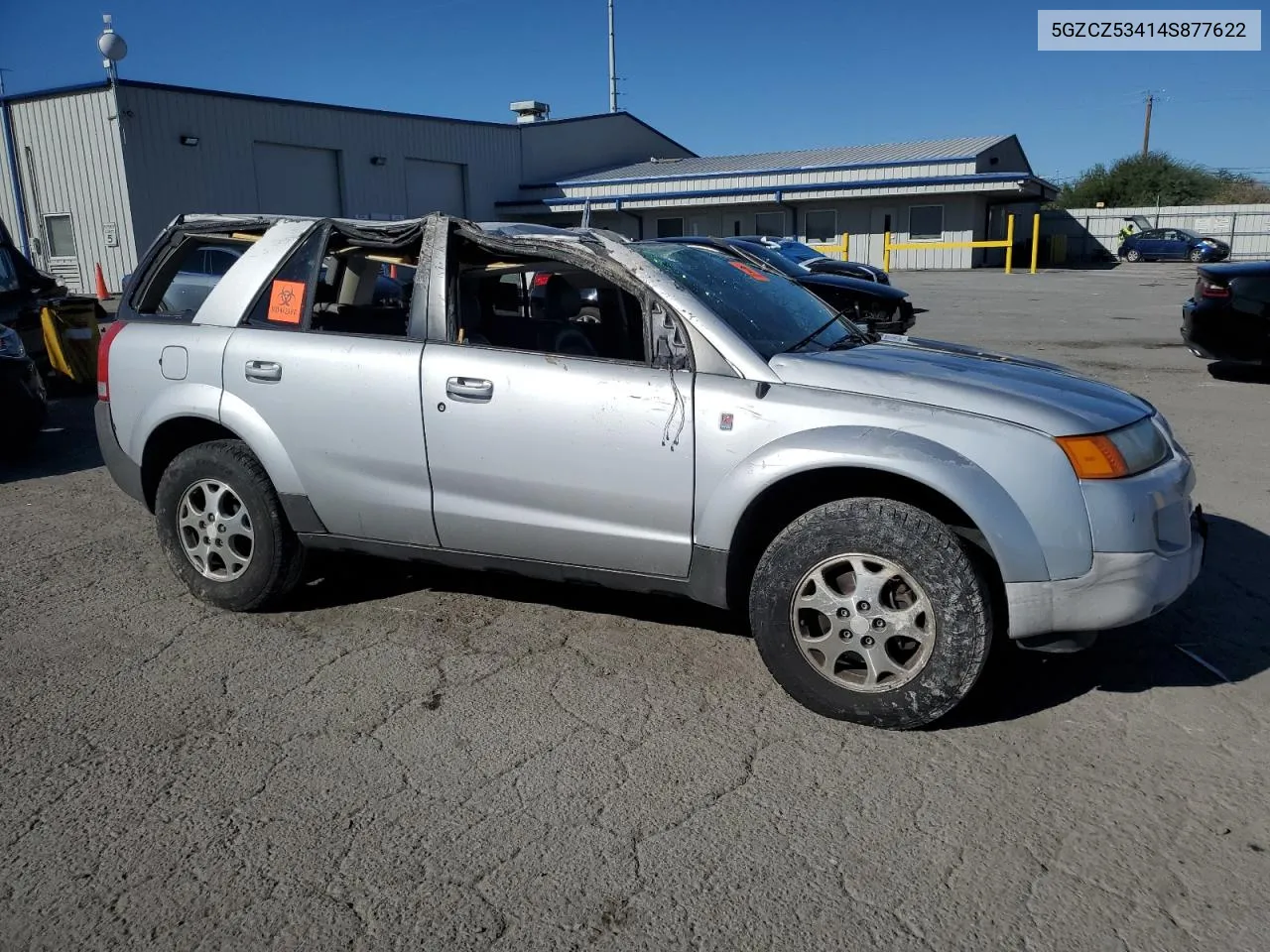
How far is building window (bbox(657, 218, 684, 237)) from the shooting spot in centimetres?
4156

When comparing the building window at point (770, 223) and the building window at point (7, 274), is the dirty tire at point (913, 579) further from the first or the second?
the building window at point (770, 223)

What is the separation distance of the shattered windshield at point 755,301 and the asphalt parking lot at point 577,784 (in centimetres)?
128

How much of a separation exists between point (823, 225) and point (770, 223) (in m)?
2.07

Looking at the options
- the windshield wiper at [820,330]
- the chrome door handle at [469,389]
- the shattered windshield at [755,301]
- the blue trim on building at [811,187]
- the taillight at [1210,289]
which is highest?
the blue trim on building at [811,187]

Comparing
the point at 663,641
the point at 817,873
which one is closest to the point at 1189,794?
the point at 817,873

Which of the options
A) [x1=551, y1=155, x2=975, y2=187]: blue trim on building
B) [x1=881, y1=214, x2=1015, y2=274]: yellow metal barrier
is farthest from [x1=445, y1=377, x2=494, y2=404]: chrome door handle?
[x1=551, y1=155, x2=975, y2=187]: blue trim on building

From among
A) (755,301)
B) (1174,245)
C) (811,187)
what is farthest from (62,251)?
(1174,245)

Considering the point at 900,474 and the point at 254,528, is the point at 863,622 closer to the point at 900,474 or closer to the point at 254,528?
the point at 900,474

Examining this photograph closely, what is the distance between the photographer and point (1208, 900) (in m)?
2.68

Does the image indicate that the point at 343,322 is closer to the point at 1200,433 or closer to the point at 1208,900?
the point at 1208,900

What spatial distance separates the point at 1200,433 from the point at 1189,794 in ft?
19.3

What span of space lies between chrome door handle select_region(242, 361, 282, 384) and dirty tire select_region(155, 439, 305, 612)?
0.34 meters

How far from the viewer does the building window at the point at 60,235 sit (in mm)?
28031

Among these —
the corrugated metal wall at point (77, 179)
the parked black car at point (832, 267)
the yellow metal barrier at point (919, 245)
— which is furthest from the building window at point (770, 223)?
the corrugated metal wall at point (77, 179)
